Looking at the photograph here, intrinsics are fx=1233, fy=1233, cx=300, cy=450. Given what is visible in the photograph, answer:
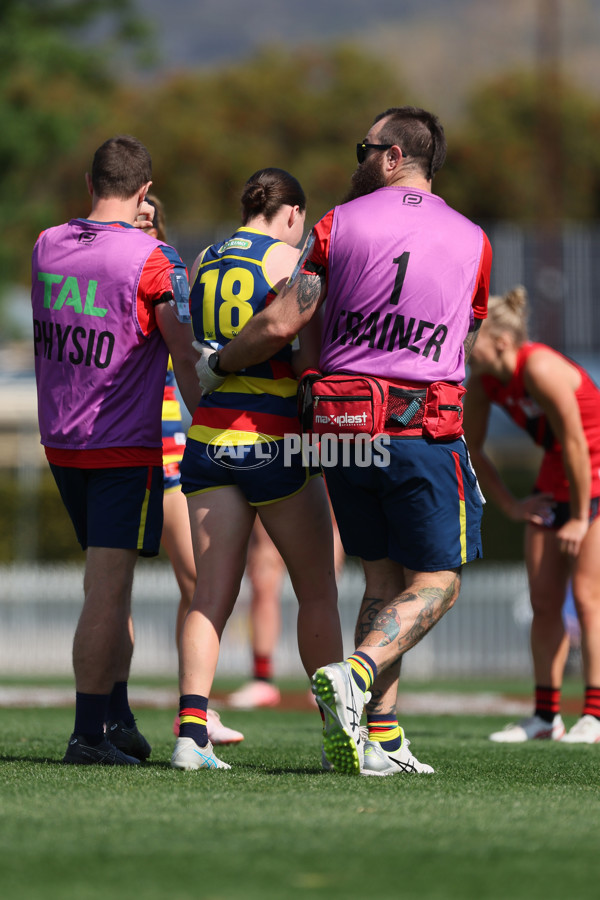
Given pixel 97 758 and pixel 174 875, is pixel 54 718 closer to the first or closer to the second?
pixel 97 758

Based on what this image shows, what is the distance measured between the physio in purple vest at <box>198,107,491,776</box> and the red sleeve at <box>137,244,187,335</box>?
1.30ft

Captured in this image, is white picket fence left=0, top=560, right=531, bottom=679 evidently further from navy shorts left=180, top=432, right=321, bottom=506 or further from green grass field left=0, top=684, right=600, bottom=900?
navy shorts left=180, top=432, right=321, bottom=506

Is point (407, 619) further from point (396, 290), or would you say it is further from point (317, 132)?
point (317, 132)

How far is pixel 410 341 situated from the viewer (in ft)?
13.6

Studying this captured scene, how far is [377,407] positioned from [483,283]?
636 mm

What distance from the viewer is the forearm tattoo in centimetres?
403

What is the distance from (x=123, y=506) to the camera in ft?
14.9

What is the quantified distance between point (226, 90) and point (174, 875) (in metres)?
49.9

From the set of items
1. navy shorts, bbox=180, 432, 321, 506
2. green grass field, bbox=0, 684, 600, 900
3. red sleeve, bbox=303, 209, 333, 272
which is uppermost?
red sleeve, bbox=303, 209, 333, 272

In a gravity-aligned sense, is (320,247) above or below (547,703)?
above

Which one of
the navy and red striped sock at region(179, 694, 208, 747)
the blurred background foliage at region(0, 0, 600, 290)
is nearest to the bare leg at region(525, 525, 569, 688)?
the navy and red striped sock at region(179, 694, 208, 747)

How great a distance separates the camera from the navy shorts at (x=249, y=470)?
4266 millimetres

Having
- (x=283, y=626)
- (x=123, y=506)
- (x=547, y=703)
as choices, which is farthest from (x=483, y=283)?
(x=283, y=626)

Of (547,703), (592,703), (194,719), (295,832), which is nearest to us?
(295,832)
